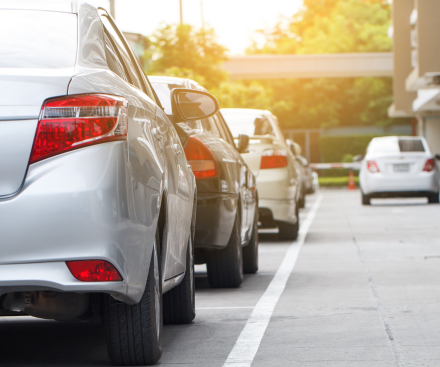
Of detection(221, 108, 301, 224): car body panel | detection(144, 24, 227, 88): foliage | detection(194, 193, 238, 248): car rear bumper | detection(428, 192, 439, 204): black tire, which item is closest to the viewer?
detection(194, 193, 238, 248): car rear bumper

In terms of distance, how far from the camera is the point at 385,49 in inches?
2313

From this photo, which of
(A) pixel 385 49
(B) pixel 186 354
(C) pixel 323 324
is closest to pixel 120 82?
(B) pixel 186 354

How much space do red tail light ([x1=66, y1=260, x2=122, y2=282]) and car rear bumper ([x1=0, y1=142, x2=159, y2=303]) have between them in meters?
0.02

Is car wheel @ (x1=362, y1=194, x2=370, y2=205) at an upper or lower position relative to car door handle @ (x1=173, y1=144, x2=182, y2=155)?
lower

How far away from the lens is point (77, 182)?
3.46 m

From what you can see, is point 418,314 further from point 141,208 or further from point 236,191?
point 141,208

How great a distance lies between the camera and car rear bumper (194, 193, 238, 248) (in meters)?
6.57

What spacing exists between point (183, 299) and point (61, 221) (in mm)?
2120

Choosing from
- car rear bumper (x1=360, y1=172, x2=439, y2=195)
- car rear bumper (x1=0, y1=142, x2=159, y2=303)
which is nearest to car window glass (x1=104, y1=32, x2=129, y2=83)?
car rear bumper (x1=0, y1=142, x2=159, y2=303)

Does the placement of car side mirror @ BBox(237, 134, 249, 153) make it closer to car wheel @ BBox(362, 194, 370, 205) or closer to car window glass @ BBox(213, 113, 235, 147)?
car window glass @ BBox(213, 113, 235, 147)

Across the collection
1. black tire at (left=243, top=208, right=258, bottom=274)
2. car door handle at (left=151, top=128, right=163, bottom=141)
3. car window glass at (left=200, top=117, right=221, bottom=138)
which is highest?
car door handle at (left=151, top=128, right=163, bottom=141)

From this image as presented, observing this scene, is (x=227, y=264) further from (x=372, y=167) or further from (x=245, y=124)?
(x=372, y=167)

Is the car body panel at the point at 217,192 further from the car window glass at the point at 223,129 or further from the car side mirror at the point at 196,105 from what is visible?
the car side mirror at the point at 196,105

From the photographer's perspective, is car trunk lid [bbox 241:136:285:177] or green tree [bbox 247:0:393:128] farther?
green tree [bbox 247:0:393:128]
